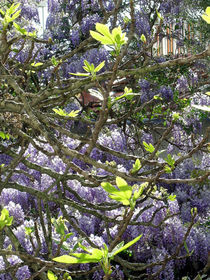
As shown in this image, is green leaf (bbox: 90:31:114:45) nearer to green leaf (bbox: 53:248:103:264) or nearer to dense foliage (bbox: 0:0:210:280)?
dense foliage (bbox: 0:0:210:280)

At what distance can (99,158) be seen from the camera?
153 inches

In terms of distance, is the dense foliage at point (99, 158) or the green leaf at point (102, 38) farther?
the dense foliage at point (99, 158)

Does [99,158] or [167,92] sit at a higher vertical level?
[167,92]

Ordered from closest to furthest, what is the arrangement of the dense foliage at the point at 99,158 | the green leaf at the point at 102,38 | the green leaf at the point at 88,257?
the green leaf at the point at 88,257
the green leaf at the point at 102,38
the dense foliage at the point at 99,158

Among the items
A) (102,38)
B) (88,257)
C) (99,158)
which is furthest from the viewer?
(99,158)

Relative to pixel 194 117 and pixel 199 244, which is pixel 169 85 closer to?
pixel 194 117

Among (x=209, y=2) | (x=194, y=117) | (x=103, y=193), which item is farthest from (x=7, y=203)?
(x=209, y=2)

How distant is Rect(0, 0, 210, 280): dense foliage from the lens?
1013 mm

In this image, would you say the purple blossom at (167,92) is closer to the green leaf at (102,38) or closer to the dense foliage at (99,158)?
the dense foliage at (99,158)

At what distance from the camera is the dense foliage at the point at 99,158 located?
1013 millimetres

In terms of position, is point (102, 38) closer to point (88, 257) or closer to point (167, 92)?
point (88, 257)

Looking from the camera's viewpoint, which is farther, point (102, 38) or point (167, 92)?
point (167, 92)

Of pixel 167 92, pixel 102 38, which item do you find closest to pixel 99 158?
pixel 167 92

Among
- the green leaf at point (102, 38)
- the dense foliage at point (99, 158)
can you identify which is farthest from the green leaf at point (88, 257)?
the green leaf at point (102, 38)
